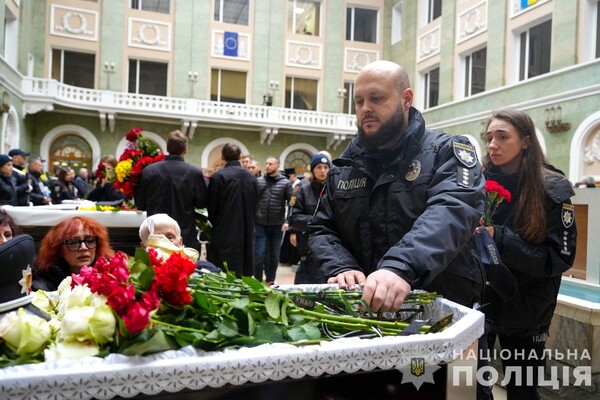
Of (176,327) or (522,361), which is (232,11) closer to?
(522,361)

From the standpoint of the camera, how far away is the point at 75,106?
17547 mm

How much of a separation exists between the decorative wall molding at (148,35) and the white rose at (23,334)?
1951 centimetres

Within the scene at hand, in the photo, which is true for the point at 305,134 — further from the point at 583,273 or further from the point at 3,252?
the point at 3,252

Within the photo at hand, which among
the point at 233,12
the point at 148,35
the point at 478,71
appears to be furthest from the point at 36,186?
the point at 233,12

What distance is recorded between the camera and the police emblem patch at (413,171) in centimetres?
182

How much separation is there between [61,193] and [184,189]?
6.43 m

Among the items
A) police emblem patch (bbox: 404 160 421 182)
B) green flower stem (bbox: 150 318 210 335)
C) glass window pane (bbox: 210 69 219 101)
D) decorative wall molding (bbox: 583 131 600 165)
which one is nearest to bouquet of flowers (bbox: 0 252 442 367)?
green flower stem (bbox: 150 318 210 335)

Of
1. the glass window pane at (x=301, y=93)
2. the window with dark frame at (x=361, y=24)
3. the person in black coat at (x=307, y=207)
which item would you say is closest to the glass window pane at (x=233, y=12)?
the glass window pane at (x=301, y=93)

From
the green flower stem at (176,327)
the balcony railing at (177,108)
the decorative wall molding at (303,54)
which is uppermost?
the decorative wall molding at (303,54)

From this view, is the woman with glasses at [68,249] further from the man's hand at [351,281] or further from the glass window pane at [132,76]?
the glass window pane at [132,76]

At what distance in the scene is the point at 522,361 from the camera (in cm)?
233

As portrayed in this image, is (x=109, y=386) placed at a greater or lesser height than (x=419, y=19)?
lesser

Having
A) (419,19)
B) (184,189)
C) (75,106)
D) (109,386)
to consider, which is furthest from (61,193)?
(419,19)

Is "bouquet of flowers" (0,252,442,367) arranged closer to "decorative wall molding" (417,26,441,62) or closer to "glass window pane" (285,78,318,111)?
"decorative wall molding" (417,26,441,62)
